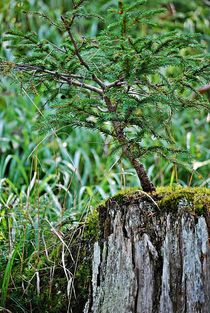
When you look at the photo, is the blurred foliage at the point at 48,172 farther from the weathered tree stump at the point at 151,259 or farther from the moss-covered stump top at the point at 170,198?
the weathered tree stump at the point at 151,259

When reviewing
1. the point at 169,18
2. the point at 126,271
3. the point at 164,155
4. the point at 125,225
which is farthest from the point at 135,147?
the point at 169,18

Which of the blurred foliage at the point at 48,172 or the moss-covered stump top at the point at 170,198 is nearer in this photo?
the moss-covered stump top at the point at 170,198

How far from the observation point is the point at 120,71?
1.80 metres

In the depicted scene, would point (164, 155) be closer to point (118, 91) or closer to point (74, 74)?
point (118, 91)

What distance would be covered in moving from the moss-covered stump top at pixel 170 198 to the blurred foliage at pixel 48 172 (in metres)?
0.13

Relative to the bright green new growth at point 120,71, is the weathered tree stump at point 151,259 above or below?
below

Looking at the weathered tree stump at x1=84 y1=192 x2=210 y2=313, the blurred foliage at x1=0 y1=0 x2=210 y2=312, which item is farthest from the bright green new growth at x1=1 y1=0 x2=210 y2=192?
the weathered tree stump at x1=84 y1=192 x2=210 y2=313

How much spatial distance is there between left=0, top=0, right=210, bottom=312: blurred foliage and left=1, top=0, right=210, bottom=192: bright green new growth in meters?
0.10

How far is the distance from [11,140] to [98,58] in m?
2.41

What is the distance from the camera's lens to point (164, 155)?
192 centimetres

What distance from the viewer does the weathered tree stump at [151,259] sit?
1725 mm

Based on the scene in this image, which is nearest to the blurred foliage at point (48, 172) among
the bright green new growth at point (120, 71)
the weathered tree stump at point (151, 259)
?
the bright green new growth at point (120, 71)

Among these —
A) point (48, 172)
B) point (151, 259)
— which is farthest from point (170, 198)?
point (48, 172)

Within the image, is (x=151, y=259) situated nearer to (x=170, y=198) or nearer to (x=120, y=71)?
(x=170, y=198)
